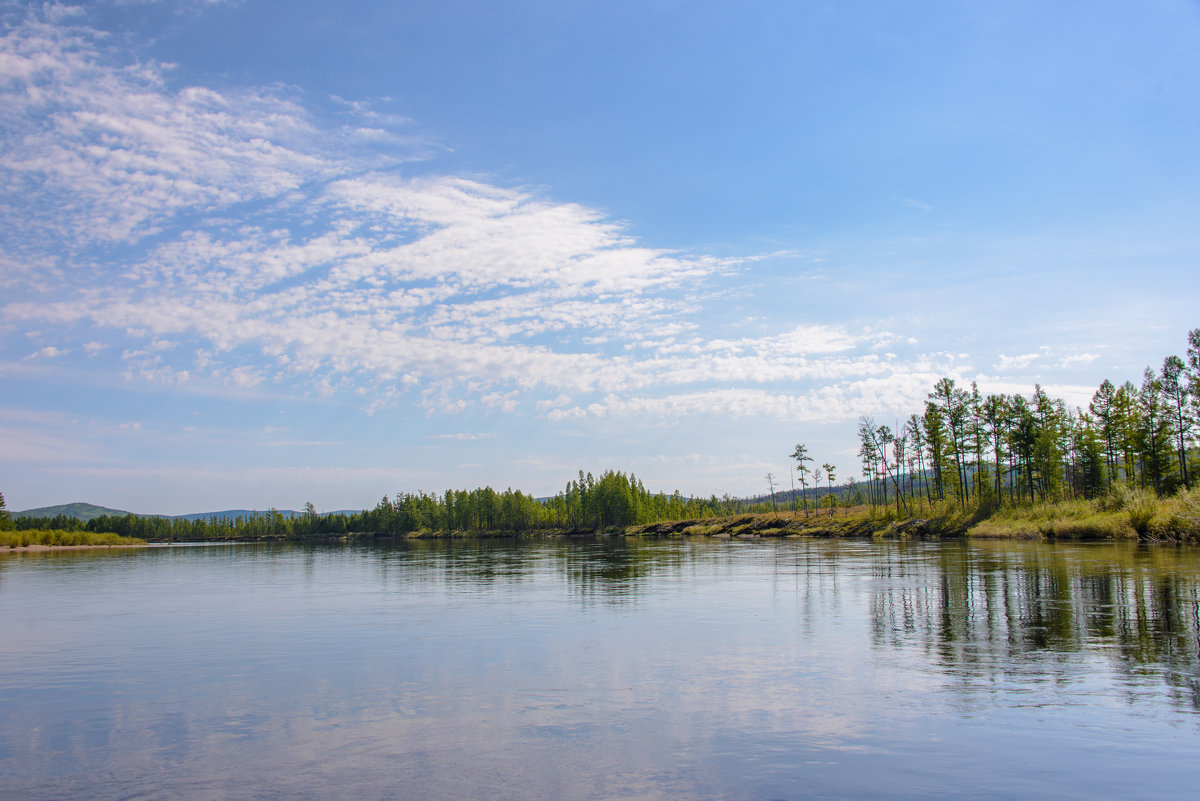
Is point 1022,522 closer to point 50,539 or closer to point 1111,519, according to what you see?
point 1111,519

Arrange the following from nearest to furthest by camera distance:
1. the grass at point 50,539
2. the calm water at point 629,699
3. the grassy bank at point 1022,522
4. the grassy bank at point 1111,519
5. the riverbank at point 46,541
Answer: the calm water at point 629,699 → the grassy bank at point 1111,519 → the grassy bank at point 1022,522 → the riverbank at point 46,541 → the grass at point 50,539

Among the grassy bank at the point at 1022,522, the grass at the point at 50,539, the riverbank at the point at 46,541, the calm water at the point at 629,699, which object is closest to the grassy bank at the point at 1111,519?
the grassy bank at the point at 1022,522

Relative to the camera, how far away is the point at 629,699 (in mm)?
13562

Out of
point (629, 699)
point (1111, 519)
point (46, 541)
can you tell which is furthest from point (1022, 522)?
point (46, 541)

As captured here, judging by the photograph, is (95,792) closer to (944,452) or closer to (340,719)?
(340,719)

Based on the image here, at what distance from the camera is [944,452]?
100938mm

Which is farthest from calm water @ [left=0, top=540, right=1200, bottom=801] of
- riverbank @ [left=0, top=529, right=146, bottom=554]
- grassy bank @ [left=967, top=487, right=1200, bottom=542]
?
riverbank @ [left=0, top=529, right=146, bottom=554]

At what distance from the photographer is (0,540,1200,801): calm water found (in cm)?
942

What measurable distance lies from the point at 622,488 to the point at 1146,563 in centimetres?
15663

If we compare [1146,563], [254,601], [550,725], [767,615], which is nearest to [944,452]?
[1146,563]

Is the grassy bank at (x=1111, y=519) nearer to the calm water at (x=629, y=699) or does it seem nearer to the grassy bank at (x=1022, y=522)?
the grassy bank at (x=1022, y=522)

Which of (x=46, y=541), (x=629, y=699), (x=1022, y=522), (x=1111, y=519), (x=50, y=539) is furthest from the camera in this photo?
(x=50, y=539)

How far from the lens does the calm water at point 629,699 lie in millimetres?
9422

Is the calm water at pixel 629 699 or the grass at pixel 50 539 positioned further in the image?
the grass at pixel 50 539
